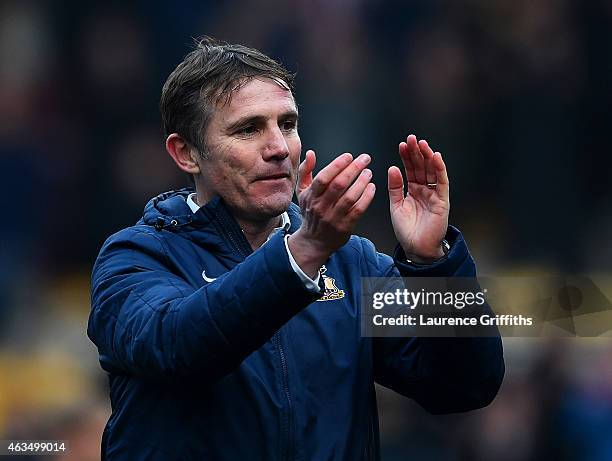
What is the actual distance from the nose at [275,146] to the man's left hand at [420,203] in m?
0.26

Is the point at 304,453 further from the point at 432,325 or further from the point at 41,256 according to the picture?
the point at 41,256

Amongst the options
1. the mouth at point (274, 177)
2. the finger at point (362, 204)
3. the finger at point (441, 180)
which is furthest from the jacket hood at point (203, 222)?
the finger at point (362, 204)

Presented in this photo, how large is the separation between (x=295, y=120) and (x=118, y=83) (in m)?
3.38

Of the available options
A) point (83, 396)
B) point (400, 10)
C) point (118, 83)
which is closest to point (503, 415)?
point (83, 396)

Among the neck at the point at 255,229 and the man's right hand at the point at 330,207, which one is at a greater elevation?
the neck at the point at 255,229

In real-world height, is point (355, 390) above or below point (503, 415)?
below

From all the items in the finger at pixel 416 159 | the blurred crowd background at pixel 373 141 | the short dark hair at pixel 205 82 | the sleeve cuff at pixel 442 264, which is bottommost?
the sleeve cuff at pixel 442 264

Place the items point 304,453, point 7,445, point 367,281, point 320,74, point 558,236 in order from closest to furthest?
point 304,453, point 367,281, point 7,445, point 558,236, point 320,74

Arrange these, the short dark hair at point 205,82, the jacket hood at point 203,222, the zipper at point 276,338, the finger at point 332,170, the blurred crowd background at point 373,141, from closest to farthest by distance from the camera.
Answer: the finger at point 332,170
the zipper at point 276,338
the jacket hood at point 203,222
the short dark hair at point 205,82
the blurred crowd background at point 373,141

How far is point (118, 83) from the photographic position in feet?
18.8

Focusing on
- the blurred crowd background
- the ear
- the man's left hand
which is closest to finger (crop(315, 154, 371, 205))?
the man's left hand

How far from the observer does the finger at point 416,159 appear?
7.45 feet

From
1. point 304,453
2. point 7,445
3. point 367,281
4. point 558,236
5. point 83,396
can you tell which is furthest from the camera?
point 558,236

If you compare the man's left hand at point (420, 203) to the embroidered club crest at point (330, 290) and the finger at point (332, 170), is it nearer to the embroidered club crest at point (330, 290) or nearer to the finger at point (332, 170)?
the embroidered club crest at point (330, 290)
